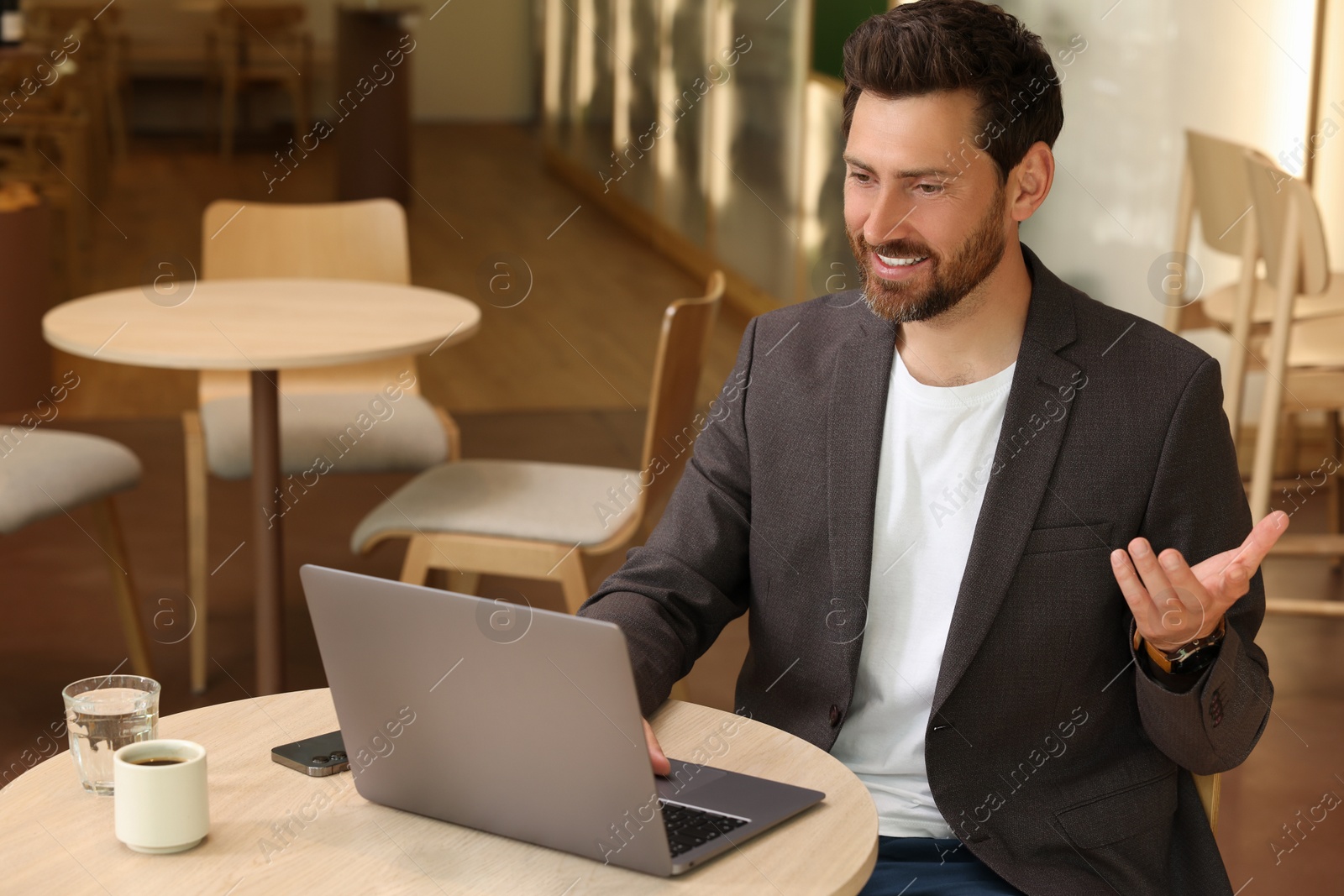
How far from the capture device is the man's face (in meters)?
1.42

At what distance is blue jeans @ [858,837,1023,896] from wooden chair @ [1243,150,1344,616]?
2302mm

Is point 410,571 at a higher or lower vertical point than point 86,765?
lower

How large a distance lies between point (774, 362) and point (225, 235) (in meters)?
2.33

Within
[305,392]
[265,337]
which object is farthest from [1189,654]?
[305,392]

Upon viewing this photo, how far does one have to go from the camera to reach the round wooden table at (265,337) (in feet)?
8.66

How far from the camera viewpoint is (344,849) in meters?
1.13

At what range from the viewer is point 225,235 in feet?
11.7

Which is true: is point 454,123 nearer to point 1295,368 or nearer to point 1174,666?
point 1295,368

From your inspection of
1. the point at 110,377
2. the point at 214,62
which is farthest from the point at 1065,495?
the point at 214,62

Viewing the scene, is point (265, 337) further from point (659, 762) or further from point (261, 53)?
point (261, 53)

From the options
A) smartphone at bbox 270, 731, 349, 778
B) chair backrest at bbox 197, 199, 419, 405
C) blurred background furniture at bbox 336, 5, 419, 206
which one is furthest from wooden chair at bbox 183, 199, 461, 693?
blurred background furniture at bbox 336, 5, 419, 206

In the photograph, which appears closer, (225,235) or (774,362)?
(774,362)

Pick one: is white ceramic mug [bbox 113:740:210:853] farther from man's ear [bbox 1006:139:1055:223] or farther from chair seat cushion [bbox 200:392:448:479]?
chair seat cushion [bbox 200:392:448:479]

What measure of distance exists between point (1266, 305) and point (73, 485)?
2.79m
